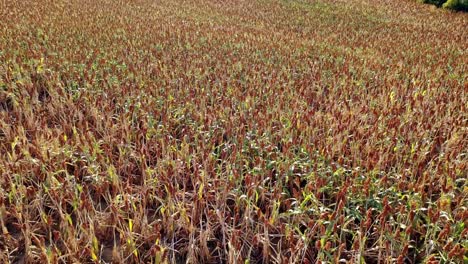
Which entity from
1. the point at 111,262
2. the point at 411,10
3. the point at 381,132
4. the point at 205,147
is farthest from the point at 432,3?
the point at 111,262

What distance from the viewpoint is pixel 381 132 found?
343 centimetres

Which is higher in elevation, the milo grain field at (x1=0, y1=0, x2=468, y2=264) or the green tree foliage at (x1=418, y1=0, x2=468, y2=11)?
the green tree foliage at (x1=418, y1=0, x2=468, y2=11)

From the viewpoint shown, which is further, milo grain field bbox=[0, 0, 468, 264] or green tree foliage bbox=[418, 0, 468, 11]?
green tree foliage bbox=[418, 0, 468, 11]

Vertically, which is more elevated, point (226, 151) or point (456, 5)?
point (456, 5)

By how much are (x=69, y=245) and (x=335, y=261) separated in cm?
151

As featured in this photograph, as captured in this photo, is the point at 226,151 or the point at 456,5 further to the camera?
the point at 456,5

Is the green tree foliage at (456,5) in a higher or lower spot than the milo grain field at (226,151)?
higher

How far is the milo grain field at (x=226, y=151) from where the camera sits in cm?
225

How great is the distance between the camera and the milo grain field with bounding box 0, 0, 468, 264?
225 cm

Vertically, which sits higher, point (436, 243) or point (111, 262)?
point (436, 243)

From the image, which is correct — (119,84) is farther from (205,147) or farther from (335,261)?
(335,261)

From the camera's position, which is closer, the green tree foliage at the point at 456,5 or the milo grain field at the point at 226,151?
the milo grain field at the point at 226,151

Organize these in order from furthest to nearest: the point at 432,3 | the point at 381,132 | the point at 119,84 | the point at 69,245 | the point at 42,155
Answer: the point at 432,3
the point at 119,84
the point at 381,132
the point at 42,155
the point at 69,245

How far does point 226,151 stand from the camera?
3152mm
